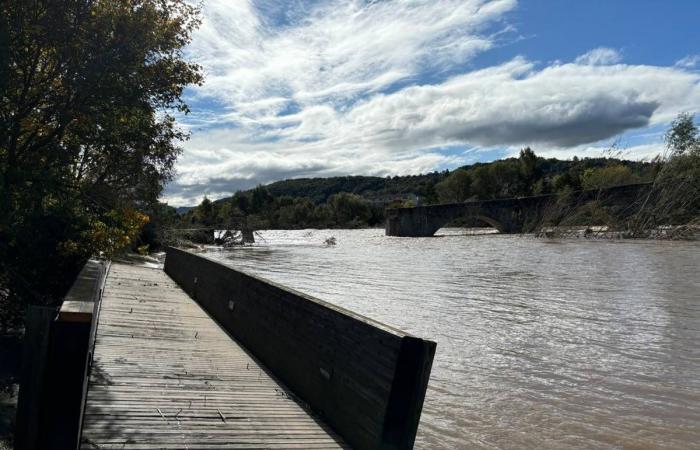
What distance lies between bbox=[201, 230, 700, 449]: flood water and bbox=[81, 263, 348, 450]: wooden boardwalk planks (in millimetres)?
1626

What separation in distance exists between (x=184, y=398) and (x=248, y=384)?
792 millimetres

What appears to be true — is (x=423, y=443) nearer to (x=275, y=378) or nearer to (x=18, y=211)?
(x=275, y=378)

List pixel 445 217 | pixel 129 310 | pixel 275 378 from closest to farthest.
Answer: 1. pixel 275 378
2. pixel 129 310
3. pixel 445 217

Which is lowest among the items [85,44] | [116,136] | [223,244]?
[223,244]

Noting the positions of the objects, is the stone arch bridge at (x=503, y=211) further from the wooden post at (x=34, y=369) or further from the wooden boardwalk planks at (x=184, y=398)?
the wooden post at (x=34, y=369)

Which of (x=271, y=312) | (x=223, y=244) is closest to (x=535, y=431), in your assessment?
(x=271, y=312)

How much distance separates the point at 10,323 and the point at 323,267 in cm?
1889

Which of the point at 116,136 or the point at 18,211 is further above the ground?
the point at 116,136

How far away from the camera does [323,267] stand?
27.4m

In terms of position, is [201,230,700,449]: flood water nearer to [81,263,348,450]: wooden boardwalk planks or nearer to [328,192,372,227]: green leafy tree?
[81,263,348,450]: wooden boardwalk planks

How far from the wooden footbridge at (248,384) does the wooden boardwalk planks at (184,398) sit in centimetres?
1

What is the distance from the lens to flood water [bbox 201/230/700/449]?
5613mm

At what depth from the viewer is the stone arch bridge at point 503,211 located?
41156 mm

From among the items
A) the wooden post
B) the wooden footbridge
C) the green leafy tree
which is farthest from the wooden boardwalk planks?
the green leafy tree
